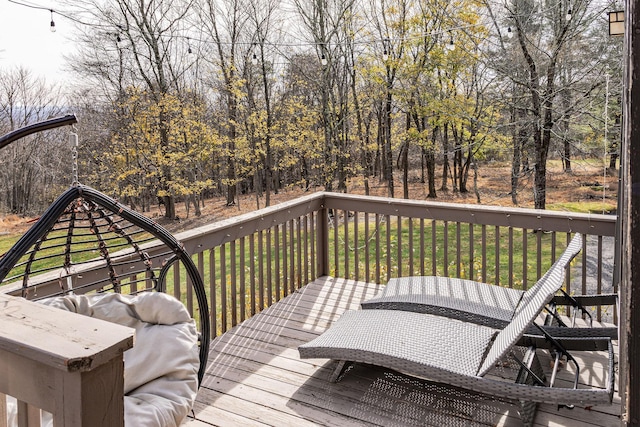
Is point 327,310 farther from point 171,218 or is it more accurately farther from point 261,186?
point 261,186

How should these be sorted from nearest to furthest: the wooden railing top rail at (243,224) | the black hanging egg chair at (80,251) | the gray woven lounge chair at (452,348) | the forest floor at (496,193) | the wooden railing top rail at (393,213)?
the black hanging egg chair at (80,251), the gray woven lounge chair at (452,348), the wooden railing top rail at (243,224), the wooden railing top rail at (393,213), the forest floor at (496,193)

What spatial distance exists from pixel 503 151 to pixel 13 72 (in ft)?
34.8

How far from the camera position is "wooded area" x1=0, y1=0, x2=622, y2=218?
387 inches

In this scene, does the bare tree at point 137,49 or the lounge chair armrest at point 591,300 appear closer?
the lounge chair armrest at point 591,300

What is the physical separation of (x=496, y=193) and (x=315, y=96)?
5221mm

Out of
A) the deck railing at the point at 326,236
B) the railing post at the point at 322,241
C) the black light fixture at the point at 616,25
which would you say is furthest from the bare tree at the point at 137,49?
the black light fixture at the point at 616,25

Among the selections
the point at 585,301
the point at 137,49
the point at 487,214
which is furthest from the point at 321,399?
the point at 137,49

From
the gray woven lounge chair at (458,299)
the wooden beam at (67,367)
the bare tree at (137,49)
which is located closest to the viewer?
the wooden beam at (67,367)

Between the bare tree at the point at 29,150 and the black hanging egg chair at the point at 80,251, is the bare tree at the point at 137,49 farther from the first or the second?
the black hanging egg chair at the point at 80,251

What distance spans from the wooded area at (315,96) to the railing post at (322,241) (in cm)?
627

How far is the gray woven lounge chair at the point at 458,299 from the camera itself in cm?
299

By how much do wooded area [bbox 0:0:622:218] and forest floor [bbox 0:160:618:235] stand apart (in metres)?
0.23

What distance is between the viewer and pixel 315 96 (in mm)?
13938

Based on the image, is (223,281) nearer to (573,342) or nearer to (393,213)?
(393,213)
